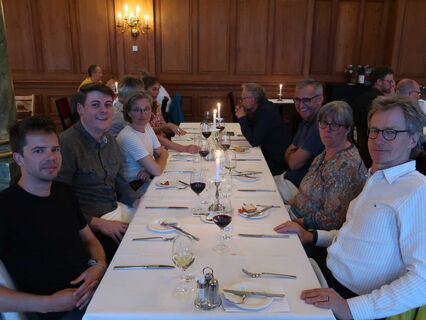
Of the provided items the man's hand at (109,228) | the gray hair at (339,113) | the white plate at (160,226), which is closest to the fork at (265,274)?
the white plate at (160,226)

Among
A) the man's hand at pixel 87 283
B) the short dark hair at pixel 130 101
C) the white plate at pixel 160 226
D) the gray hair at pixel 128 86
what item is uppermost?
the gray hair at pixel 128 86

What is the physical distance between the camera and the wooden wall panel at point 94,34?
22.1 feet

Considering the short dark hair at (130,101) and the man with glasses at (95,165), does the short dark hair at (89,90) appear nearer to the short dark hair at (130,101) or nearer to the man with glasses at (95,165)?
the man with glasses at (95,165)

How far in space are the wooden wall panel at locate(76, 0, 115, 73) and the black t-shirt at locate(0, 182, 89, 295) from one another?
18.7 feet

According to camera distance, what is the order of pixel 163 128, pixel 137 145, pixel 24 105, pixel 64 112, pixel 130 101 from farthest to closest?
1. pixel 24 105
2. pixel 64 112
3. pixel 163 128
4. pixel 130 101
5. pixel 137 145

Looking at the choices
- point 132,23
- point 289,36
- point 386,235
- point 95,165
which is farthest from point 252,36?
point 386,235

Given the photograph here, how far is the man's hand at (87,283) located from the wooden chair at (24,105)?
196 inches

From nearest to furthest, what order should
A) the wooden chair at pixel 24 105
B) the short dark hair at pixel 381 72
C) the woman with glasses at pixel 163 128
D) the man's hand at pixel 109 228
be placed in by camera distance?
1. the man's hand at pixel 109 228
2. the woman with glasses at pixel 163 128
3. the short dark hair at pixel 381 72
4. the wooden chair at pixel 24 105

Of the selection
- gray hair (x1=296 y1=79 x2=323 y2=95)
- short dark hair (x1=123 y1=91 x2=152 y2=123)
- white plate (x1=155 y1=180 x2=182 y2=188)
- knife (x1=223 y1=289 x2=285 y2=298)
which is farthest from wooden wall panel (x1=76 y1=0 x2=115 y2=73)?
knife (x1=223 y1=289 x2=285 y2=298)

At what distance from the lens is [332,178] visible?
2086 mm

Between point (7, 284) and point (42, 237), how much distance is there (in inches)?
8.6

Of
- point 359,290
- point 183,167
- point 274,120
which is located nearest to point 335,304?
point 359,290

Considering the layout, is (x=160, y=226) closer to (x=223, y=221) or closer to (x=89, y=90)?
(x=223, y=221)

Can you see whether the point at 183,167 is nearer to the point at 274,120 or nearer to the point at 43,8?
the point at 274,120
